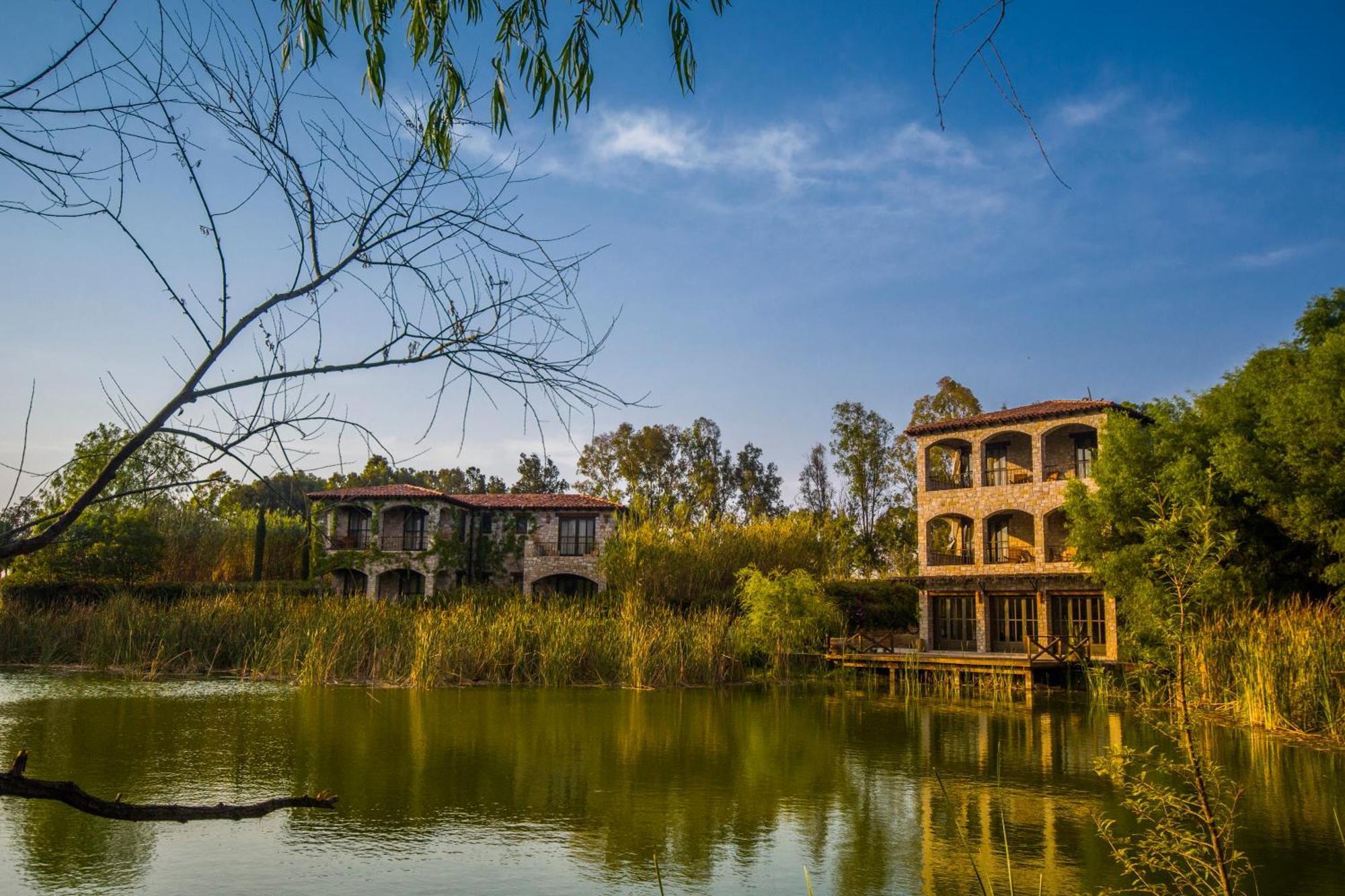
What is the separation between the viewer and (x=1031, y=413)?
25.5 m

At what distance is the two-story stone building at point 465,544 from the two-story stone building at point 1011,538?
1214 cm

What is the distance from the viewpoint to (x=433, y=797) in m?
8.15

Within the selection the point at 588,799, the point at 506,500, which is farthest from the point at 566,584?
the point at 588,799

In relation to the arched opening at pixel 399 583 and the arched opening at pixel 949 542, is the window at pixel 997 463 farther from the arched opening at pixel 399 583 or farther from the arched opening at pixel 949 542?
the arched opening at pixel 399 583

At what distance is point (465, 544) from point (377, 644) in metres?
18.4

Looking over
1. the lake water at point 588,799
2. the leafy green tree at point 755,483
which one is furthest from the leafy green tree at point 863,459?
the lake water at point 588,799

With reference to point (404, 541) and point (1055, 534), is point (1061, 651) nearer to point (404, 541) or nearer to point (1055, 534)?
point (1055, 534)

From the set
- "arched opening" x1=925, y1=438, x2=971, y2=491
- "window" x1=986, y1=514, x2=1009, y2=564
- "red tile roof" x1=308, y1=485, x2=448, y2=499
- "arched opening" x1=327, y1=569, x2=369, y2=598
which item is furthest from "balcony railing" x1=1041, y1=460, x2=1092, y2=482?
"arched opening" x1=327, y1=569, x2=369, y2=598

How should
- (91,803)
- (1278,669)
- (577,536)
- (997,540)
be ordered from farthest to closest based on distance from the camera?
(577,536)
(997,540)
(1278,669)
(91,803)

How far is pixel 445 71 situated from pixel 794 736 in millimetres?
10724

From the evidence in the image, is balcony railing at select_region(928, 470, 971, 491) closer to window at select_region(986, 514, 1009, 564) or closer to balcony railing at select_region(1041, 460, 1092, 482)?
window at select_region(986, 514, 1009, 564)

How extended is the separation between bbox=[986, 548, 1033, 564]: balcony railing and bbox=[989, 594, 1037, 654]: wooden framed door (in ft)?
3.39

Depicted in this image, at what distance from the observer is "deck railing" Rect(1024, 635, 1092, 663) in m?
21.5

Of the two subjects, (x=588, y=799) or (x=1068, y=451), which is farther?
(x=1068, y=451)
